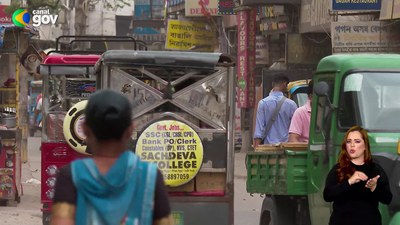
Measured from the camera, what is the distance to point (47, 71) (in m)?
13.2

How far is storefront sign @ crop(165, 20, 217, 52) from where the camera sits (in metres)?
40.3

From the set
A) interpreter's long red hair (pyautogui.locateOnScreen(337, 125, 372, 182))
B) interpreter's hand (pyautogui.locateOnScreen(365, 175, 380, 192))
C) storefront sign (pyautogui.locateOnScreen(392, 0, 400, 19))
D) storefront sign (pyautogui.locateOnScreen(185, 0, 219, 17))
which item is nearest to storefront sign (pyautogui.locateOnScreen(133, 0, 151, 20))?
storefront sign (pyautogui.locateOnScreen(185, 0, 219, 17))

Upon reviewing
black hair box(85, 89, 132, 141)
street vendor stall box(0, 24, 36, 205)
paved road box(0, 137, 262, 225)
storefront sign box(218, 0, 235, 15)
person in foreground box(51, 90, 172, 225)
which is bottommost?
paved road box(0, 137, 262, 225)

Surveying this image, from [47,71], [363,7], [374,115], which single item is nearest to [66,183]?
[374,115]

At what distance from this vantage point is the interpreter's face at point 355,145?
746 centimetres

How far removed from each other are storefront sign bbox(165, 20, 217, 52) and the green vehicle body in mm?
29866

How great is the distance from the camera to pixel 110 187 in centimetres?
445

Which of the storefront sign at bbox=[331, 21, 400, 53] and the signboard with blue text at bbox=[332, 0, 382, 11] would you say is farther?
the storefront sign at bbox=[331, 21, 400, 53]

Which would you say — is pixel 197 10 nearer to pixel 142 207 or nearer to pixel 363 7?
pixel 363 7

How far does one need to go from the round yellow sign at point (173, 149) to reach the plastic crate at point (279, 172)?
0.67m

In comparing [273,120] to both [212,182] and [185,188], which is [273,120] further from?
[185,188]

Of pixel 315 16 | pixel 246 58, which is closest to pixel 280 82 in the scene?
pixel 315 16

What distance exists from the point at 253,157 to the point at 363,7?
1151cm

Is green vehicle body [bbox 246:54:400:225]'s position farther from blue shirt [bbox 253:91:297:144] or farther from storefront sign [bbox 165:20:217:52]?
storefront sign [bbox 165:20:217:52]
